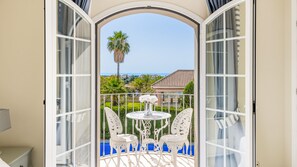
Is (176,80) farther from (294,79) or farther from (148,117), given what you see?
(294,79)

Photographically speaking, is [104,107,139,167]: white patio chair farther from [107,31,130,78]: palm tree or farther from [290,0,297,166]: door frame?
[107,31,130,78]: palm tree

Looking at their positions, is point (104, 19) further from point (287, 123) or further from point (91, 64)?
point (287, 123)

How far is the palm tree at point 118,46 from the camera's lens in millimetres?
8266

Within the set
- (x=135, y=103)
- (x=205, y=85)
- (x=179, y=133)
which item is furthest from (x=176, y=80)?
(x=205, y=85)

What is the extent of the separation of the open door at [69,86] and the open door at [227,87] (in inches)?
60.3

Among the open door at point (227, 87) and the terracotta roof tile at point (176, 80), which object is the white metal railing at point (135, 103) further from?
the open door at point (227, 87)

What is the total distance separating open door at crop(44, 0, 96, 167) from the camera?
2.29 meters

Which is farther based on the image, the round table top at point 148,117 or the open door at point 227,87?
the round table top at point 148,117

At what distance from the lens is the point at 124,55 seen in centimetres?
852

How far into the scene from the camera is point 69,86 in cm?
283

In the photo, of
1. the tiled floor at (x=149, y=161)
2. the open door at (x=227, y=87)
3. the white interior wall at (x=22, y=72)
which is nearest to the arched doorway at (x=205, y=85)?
the open door at (x=227, y=87)

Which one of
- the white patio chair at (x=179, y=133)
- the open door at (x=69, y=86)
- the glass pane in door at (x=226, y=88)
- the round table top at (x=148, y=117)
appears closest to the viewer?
the open door at (x=69, y=86)

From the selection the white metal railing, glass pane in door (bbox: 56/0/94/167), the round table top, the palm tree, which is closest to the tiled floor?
the white metal railing

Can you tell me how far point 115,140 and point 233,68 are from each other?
2344mm
